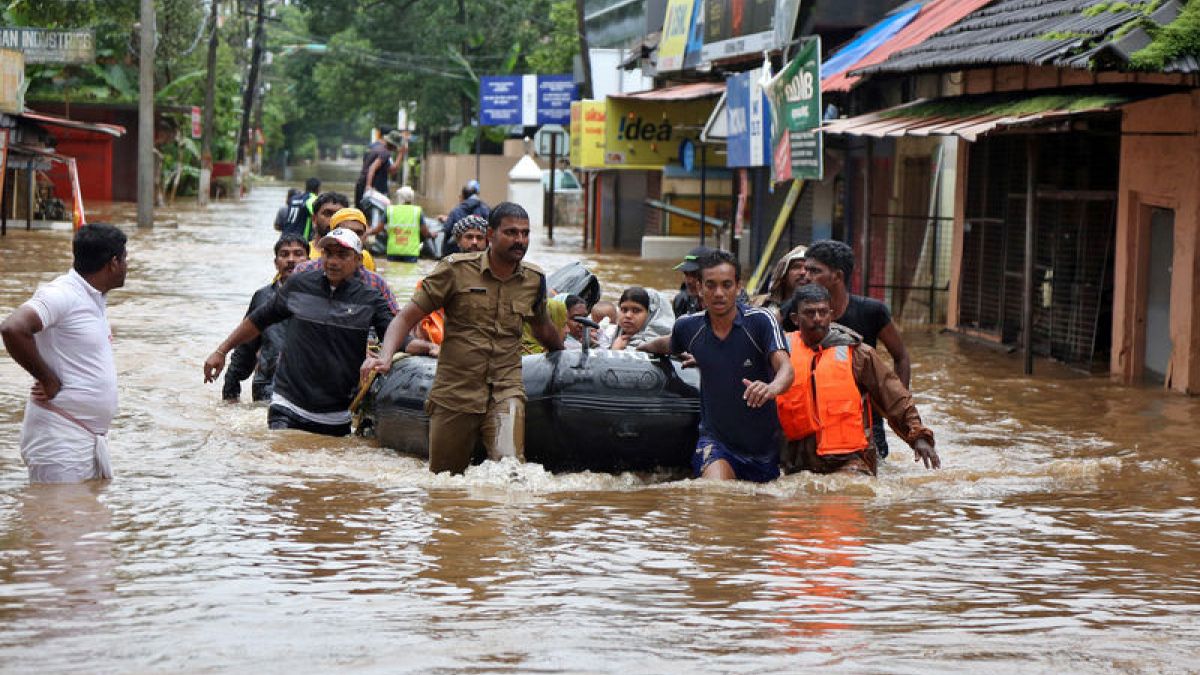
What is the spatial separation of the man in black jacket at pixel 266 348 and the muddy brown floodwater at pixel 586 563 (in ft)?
1.27

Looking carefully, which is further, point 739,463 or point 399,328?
point 739,463

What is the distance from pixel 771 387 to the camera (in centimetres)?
801

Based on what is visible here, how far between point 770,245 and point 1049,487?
12.9 meters

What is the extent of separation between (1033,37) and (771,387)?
7.23 meters

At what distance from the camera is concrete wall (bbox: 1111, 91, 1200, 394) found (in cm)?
1359

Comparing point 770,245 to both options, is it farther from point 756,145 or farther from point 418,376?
point 418,376

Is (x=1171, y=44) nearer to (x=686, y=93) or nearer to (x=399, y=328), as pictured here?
(x=399, y=328)

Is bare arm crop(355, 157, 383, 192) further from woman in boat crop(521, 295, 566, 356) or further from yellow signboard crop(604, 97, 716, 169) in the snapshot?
woman in boat crop(521, 295, 566, 356)

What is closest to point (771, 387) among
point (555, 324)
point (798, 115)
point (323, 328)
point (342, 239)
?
point (555, 324)

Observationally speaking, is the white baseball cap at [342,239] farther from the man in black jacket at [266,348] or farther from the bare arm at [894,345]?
the bare arm at [894,345]

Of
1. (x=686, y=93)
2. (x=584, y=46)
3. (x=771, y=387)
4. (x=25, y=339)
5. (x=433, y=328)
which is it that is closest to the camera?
(x=25, y=339)

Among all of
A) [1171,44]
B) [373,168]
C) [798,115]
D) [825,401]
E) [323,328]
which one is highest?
[1171,44]

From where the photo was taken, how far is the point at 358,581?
6.55m

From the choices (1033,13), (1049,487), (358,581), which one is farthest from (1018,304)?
(358,581)
